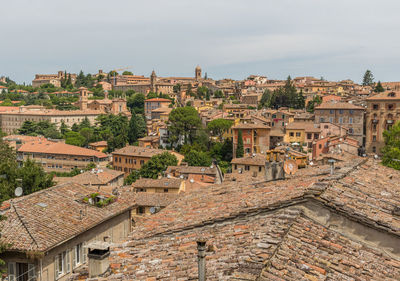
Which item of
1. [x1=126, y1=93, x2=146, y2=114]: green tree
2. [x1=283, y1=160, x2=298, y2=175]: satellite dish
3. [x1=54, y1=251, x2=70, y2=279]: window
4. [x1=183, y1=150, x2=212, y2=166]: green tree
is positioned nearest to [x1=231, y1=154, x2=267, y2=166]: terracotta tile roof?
[x1=183, y1=150, x2=212, y2=166]: green tree

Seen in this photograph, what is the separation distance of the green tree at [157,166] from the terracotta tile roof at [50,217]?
3620cm

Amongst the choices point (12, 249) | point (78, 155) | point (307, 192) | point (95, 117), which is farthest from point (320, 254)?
point (95, 117)

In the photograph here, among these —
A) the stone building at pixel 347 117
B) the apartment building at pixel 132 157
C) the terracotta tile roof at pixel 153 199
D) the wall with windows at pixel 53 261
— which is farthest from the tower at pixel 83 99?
the wall with windows at pixel 53 261

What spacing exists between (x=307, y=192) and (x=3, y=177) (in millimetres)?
22600

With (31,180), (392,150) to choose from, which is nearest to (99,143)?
(31,180)

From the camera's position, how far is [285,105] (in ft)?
295

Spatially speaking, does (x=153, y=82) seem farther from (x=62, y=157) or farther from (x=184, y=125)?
(x=62, y=157)

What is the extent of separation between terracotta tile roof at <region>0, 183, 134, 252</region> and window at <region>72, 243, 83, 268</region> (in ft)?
2.26

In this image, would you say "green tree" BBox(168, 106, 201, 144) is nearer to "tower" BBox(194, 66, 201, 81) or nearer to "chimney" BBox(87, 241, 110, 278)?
"chimney" BBox(87, 241, 110, 278)

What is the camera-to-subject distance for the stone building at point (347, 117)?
60.2 meters

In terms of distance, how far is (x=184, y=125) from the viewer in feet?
238

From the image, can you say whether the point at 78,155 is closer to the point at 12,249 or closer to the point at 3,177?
the point at 3,177

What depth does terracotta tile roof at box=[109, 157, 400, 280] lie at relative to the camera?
5.73m

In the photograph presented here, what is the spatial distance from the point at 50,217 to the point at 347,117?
5591 centimetres
